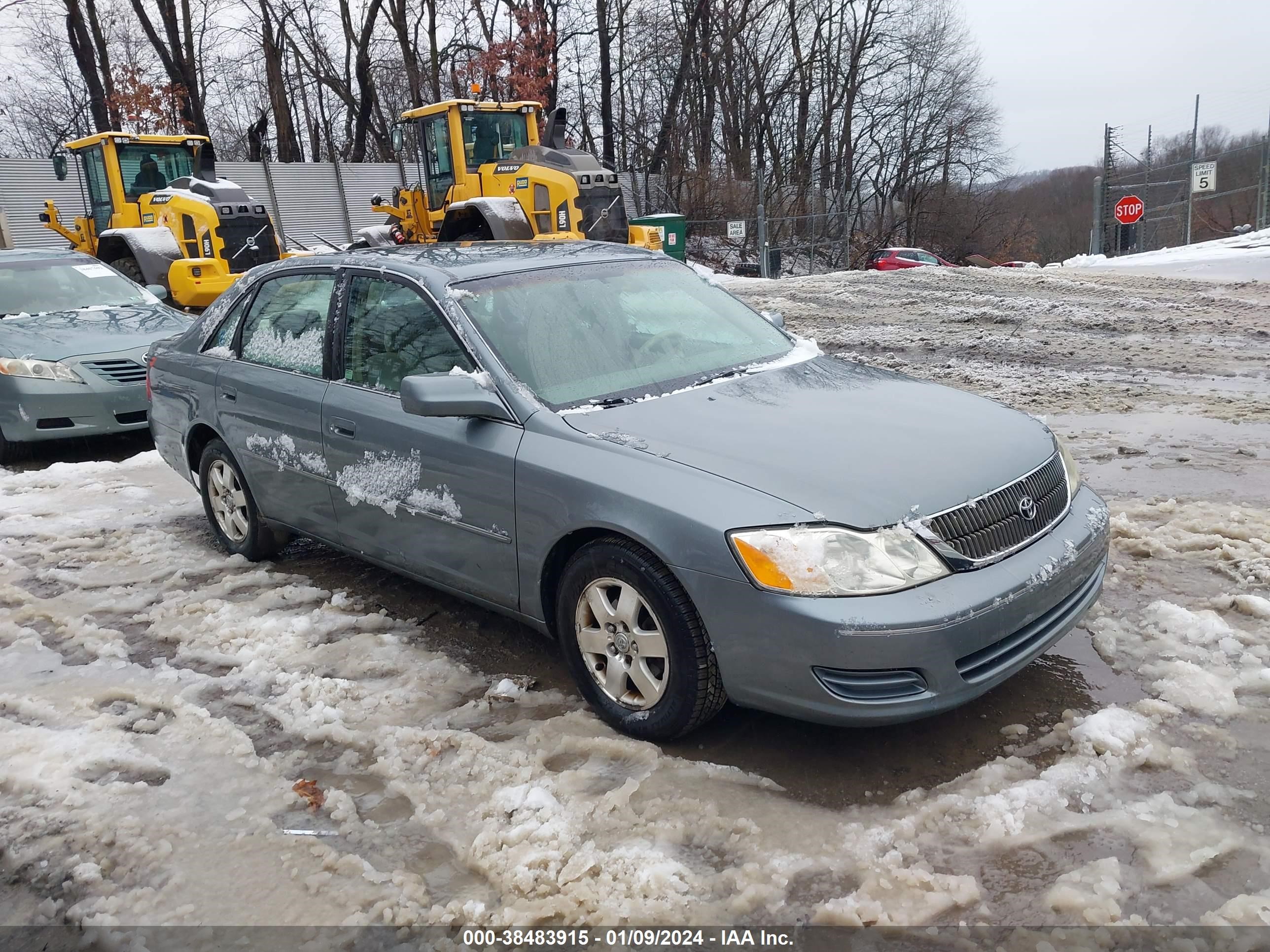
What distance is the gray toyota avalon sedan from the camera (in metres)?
2.77

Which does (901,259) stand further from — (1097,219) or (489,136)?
(489,136)

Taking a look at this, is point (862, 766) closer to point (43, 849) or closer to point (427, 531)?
point (427, 531)

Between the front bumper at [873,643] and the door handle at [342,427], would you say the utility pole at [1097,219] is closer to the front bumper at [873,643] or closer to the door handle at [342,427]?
the door handle at [342,427]

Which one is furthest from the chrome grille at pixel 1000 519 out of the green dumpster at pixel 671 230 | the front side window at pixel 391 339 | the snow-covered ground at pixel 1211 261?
the green dumpster at pixel 671 230

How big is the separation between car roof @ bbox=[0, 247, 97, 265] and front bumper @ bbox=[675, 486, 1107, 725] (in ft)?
28.3

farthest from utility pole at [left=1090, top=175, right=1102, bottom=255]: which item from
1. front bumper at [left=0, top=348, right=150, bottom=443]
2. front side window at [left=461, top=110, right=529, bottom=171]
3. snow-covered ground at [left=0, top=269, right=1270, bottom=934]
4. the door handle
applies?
the door handle

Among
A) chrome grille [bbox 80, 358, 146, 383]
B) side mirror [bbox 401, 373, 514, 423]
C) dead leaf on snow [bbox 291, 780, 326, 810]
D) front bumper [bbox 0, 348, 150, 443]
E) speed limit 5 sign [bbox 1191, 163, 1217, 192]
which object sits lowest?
dead leaf on snow [bbox 291, 780, 326, 810]

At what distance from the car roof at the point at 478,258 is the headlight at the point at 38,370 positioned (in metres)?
3.68

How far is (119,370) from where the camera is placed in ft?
25.1

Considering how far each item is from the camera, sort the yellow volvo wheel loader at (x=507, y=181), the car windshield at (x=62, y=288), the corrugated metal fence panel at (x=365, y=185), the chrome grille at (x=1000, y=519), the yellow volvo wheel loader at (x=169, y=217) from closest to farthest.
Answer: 1. the chrome grille at (x=1000, y=519)
2. the car windshield at (x=62, y=288)
3. the yellow volvo wheel loader at (x=169, y=217)
4. the yellow volvo wheel loader at (x=507, y=181)
5. the corrugated metal fence panel at (x=365, y=185)

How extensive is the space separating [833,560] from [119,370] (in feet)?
22.1

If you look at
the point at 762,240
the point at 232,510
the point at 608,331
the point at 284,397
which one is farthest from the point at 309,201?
the point at 608,331

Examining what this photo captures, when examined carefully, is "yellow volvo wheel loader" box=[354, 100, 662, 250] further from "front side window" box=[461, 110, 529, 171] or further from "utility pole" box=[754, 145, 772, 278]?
"utility pole" box=[754, 145, 772, 278]

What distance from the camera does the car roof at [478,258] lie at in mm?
4062
